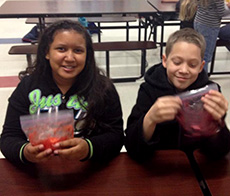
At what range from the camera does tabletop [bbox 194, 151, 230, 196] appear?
0.72 meters

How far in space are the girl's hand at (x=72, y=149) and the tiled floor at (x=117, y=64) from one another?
154 centimetres

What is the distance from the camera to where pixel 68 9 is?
2.93 m

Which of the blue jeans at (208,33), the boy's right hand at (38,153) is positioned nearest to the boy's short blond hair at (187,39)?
the boy's right hand at (38,153)

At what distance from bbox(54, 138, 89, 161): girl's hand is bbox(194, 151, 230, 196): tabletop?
0.35 metres

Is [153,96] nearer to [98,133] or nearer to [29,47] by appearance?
[98,133]

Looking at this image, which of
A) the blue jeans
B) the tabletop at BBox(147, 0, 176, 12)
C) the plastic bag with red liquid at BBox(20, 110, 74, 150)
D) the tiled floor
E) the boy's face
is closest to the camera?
the plastic bag with red liquid at BBox(20, 110, 74, 150)

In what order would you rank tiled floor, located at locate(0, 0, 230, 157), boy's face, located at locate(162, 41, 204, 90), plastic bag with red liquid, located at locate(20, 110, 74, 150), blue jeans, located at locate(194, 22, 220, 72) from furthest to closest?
1. tiled floor, located at locate(0, 0, 230, 157)
2. blue jeans, located at locate(194, 22, 220, 72)
3. boy's face, located at locate(162, 41, 204, 90)
4. plastic bag with red liquid, located at locate(20, 110, 74, 150)

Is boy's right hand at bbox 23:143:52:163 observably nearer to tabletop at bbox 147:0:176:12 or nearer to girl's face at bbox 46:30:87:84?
girl's face at bbox 46:30:87:84

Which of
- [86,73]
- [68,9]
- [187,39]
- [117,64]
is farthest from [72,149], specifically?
[117,64]

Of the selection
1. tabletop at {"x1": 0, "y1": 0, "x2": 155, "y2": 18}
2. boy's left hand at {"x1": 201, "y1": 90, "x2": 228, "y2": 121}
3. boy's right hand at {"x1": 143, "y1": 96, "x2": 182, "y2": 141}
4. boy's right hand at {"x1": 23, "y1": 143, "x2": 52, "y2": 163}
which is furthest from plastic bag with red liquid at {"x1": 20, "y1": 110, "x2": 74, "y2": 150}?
tabletop at {"x1": 0, "y1": 0, "x2": 155, "y2": 18}

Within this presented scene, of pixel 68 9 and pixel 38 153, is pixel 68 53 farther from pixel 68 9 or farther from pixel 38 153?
pixel 68 9

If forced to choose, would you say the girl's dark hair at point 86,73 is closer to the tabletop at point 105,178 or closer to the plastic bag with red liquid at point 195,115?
the tabletop at point 105,178

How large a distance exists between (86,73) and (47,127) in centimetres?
40

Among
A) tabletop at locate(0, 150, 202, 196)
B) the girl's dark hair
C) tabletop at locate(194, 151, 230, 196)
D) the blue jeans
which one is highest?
the girl's dark hair
